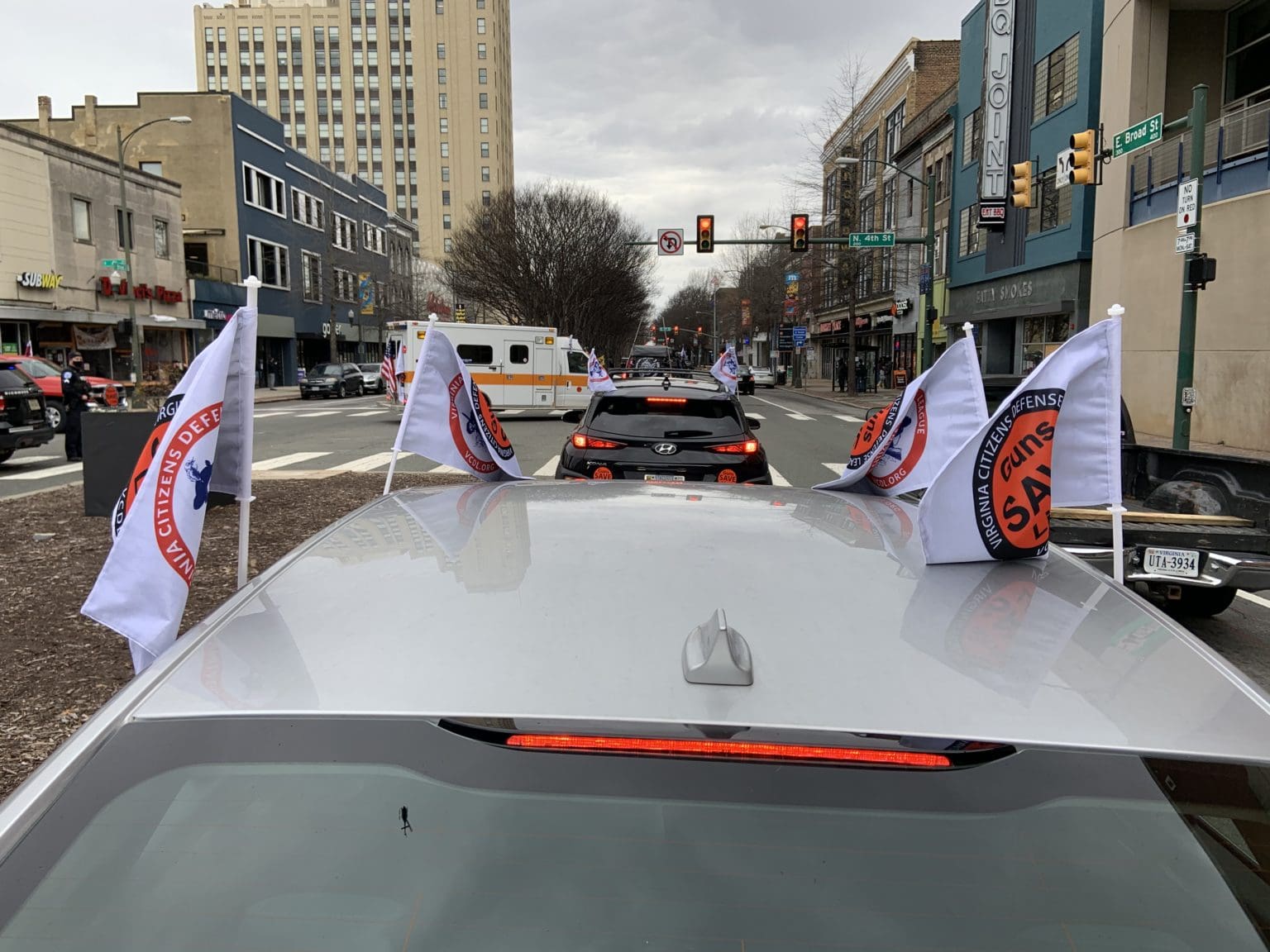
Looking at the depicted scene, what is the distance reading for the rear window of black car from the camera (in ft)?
27.5

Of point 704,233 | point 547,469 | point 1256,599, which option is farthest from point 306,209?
point 1256,599

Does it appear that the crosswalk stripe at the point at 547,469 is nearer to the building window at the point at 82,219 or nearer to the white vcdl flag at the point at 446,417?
the white vcdl flag at the point at 446,417

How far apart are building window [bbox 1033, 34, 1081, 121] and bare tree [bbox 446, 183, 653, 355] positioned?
1008 inches

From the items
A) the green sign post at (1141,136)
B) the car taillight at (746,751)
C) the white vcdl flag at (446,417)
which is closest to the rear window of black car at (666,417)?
the white vcdl flag at (446,417)

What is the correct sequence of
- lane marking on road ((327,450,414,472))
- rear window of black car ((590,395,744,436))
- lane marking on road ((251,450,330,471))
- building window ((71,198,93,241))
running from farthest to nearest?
1. building window ((71,198,93,241))
2. lane marking on road ((251,450,330,471))
3. lane marking on road ((327,450,414,472))
4. rear window of black car ((590,395,744,436))

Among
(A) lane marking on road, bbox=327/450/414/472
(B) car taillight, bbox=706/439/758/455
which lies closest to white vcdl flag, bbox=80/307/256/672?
(B) car taillight, bbox=706/439/758/455

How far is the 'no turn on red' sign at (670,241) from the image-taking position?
32.4 metres

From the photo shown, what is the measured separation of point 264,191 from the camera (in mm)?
54344

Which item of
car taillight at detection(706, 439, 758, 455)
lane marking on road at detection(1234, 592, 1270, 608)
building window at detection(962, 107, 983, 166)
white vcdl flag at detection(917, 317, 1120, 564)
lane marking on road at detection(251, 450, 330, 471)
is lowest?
lane marking on road at detection(1234, 592, 1270, 608)

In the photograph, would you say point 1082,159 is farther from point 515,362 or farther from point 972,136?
point 972,136

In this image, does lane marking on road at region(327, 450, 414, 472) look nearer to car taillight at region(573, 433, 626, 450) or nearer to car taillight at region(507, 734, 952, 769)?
car taillight at region(573, 433, 626, 450)

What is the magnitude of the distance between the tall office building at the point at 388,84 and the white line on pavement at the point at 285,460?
349 feet

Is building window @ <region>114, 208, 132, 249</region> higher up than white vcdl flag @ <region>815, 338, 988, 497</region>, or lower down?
higher up

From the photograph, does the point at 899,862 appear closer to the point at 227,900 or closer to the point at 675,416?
the point at 227,900
